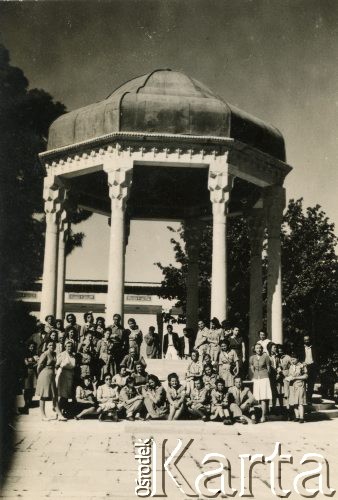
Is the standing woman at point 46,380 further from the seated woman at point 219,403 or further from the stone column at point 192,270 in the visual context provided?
the stone column at point 192,270

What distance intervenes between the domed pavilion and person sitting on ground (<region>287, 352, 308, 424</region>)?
306 cm

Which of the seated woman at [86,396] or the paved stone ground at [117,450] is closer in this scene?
the paved stone ground at [117,450]

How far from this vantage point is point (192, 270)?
28.0 meters

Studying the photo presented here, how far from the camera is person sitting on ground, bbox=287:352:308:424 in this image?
57.1 ft

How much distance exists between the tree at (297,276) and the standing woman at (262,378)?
15898 millimetres

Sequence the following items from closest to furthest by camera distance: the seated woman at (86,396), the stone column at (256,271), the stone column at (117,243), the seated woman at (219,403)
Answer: the seated woman at (219,403), the seated woman at (86,396), the stone column at (117,243), the stone column at (256,271)

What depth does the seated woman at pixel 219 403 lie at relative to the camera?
53.3ft

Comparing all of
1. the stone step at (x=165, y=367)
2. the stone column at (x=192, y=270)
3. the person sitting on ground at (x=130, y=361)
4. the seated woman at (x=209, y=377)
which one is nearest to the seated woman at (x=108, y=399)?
the person sitting on ground at (x=130, y=361)

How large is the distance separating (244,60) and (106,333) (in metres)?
8.20

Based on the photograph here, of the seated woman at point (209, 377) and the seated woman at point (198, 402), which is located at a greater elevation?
the seated woman at point (209, 377)

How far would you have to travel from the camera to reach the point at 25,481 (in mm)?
9469

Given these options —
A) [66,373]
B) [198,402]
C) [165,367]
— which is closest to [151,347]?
[165,367]

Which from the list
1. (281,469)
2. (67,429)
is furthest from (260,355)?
(281,469)

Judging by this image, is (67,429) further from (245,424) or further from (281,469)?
(281,469)
